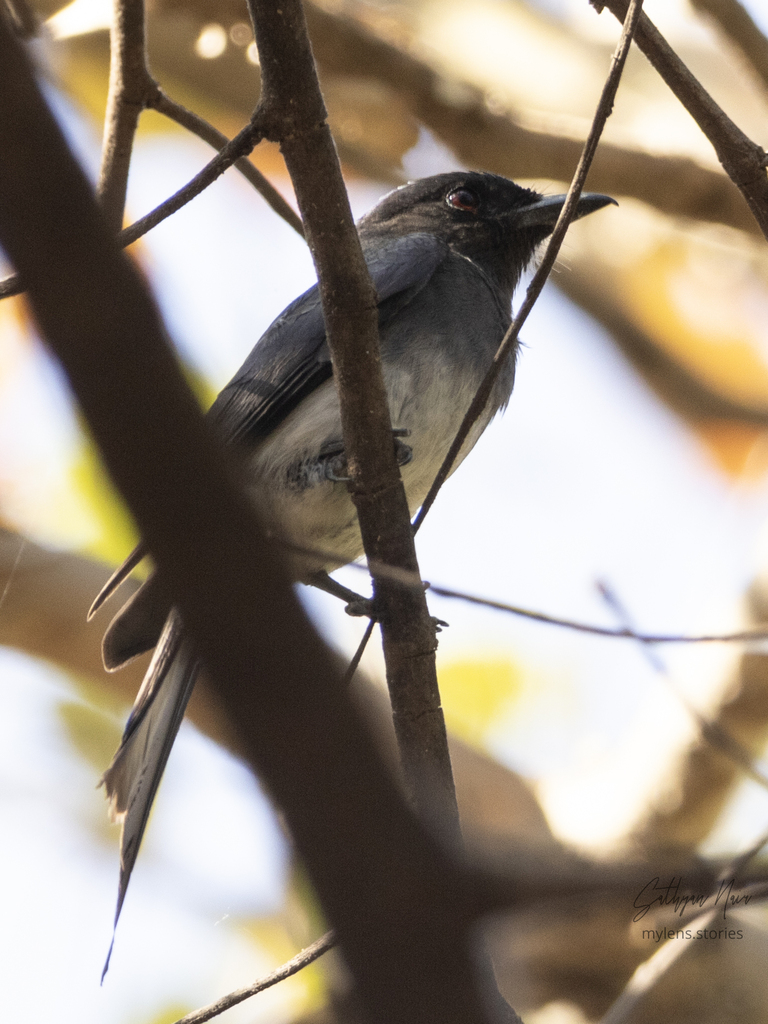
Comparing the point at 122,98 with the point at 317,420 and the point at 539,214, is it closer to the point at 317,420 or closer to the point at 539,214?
the point at 317,420

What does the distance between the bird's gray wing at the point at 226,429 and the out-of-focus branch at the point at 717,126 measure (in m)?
1.49

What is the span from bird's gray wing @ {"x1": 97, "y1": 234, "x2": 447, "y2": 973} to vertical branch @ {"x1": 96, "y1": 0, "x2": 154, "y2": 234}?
2.76 ft

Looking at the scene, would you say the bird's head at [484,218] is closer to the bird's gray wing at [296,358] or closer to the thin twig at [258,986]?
the bird's gray wing at [296,358]

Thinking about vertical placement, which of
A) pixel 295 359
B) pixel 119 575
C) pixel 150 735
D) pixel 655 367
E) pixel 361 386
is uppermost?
pixel 655 367

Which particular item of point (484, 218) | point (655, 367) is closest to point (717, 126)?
point (484, 218)

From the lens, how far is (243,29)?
308 inches

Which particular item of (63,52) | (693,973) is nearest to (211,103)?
(63,52)

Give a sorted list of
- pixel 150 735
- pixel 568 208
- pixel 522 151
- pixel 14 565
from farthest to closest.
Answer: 1. pixel 522 151
2. pixel 14 565
3. pixel 150 735
4. pixel 568 208

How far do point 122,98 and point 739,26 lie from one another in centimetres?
329

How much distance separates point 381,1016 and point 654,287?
10.3 m

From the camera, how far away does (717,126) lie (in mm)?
2738

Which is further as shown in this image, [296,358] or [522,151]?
[522,151]

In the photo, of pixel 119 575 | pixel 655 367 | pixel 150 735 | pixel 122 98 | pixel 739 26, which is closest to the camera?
pixel 150 735

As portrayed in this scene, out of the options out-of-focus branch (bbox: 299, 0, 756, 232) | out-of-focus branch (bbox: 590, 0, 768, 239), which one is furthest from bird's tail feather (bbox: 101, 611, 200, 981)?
out-of-focus branch (bbox: 299, 0, 756, 232)
